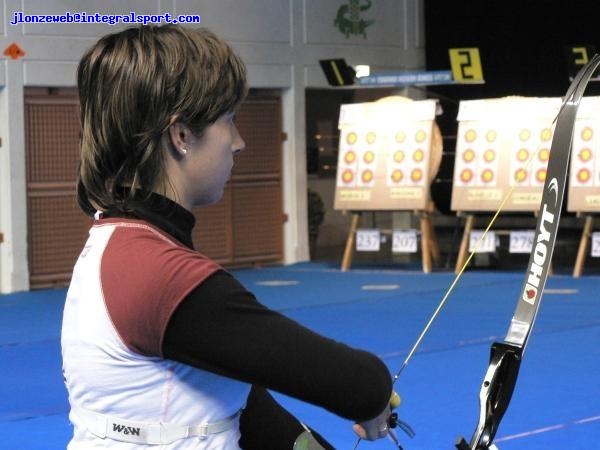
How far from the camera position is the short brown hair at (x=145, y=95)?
1144 mm

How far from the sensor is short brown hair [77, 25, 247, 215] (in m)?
1.14

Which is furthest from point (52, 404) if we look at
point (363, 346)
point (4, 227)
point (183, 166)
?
point (4, 227)

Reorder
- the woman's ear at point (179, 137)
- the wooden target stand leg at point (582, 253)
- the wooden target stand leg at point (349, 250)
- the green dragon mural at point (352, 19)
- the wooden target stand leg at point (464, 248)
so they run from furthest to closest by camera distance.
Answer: the green dragon mural at point (352, 19), the wooden target stand leg at point (349, 250), the wooden target stand leg at point (464, 248), the wooden target stand leg at point (582, 253), the woman's ear at point (179, 137)

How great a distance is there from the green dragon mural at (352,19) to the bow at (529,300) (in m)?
9.69

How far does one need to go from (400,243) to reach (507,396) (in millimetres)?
8431

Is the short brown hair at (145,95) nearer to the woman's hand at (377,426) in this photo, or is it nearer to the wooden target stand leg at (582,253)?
the woman's hand at (377,426)

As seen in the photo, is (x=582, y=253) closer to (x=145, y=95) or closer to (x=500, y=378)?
(x=500, y=378)

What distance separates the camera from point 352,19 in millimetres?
12000

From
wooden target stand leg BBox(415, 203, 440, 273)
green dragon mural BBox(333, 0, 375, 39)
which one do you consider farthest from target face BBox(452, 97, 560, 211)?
green dragon mural BBox(333, 0, 375, 39)

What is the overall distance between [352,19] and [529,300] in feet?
33.1

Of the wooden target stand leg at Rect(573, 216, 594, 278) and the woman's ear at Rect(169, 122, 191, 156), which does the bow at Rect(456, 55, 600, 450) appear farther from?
the wooden target stand leg at Rect(573, 216, 594, 278)

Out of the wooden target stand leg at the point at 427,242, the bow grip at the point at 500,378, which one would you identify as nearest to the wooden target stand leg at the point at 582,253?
the wooden target stand leg at the point at 427,242

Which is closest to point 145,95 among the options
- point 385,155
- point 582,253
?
point 582,253

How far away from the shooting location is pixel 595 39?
12.1 metres
